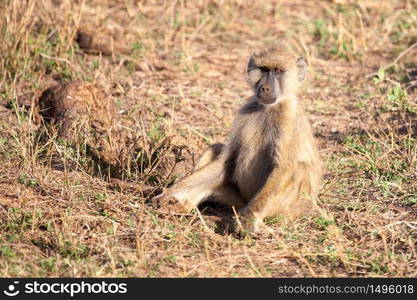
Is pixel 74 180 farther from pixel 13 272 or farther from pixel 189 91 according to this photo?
pixel 189 91

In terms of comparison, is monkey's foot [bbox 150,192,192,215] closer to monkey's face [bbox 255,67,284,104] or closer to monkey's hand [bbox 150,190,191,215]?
monkey's hand [bbox 150,190,191,215]

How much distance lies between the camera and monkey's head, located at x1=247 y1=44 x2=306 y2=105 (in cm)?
653

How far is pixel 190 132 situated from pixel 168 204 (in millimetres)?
1529

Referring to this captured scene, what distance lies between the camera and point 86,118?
7.63 m

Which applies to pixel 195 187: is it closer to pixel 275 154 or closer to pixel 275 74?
pixel 275 154

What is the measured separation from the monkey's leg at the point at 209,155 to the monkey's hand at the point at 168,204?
39 cm

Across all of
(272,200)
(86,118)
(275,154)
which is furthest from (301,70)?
(86,118)

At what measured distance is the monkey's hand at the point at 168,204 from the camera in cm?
646

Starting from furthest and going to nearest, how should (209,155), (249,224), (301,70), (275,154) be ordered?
(209,155) < (301,70) < (275,154) < (249,224)

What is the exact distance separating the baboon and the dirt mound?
2.58 ft

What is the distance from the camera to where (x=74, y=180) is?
6.71 meters

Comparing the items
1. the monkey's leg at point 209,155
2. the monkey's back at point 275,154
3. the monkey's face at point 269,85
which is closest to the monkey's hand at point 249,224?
the monkey's back at point 275,154

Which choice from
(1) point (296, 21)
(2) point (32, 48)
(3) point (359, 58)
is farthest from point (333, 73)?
(2) point (32, 48)

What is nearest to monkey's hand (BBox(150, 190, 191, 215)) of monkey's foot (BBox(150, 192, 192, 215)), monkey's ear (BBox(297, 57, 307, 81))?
monkey's foot (BBox(150, 192, 192, 215))
